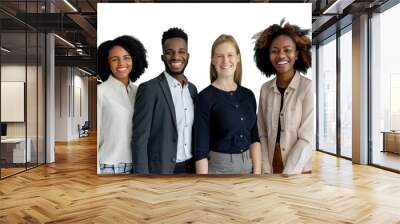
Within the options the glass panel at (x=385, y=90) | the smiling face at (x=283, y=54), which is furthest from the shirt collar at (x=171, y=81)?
the glass panel at (x=385, y=90)

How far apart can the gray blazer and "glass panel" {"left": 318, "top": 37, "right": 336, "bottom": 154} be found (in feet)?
19.0

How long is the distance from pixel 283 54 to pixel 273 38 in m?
0.30

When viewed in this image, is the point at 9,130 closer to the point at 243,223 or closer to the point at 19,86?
the point at 19,86

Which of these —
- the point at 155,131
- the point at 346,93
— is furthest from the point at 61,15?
the point at 346,93

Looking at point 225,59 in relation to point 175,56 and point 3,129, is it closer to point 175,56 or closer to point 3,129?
point 175,56

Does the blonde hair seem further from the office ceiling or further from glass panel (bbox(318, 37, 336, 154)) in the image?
glass panel (bbox(318, 37, 336, 154))

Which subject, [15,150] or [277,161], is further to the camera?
[15,150]

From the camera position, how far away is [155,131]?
6.20m

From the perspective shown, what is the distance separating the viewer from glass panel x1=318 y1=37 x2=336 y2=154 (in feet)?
35.5

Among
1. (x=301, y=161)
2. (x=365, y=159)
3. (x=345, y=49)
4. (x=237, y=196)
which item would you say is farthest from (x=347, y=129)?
(x=237, y=196)

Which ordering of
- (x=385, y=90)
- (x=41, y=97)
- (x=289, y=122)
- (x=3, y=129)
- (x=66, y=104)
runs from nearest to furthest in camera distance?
1. (x=289, y=122)
2. (x=3, y=129)
3. (x=385, y=90)
4. (x=41, y=97)
5. (x=66, y=104)

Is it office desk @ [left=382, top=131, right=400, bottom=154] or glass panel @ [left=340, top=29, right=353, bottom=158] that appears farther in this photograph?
glass panel @ [left=340, top=29, right=353, bottom=158]

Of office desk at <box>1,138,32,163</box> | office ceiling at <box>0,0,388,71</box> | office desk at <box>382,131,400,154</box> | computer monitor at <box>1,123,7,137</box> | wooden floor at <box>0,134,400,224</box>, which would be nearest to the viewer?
wooden floor at <box>0,134,400,224</box>

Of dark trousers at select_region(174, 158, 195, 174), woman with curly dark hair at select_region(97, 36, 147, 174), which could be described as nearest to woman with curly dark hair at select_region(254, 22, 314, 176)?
dark trousers at select_region(174, 158, 195, 174)
